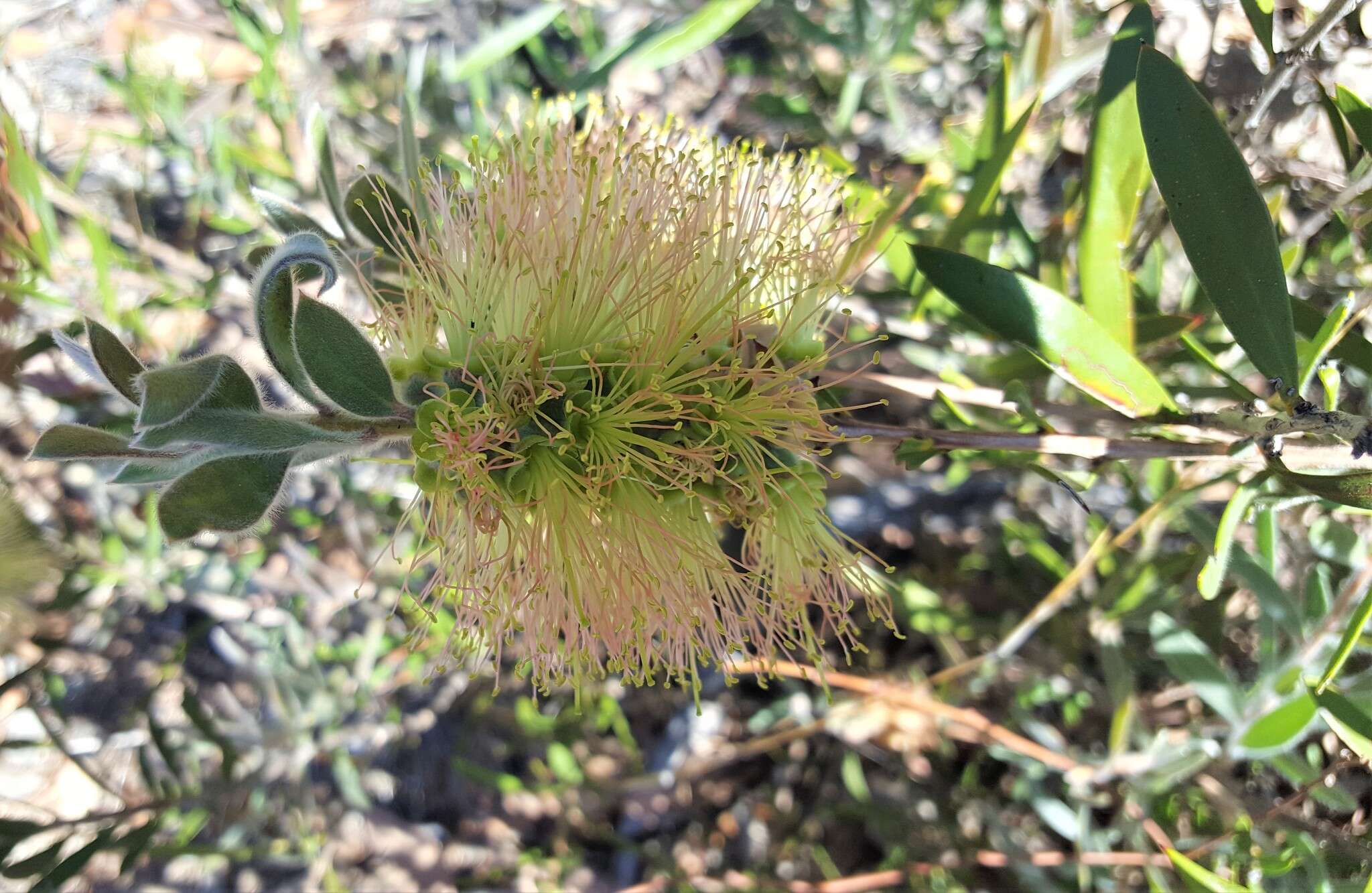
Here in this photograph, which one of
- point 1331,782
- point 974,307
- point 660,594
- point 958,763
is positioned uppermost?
point 974,307

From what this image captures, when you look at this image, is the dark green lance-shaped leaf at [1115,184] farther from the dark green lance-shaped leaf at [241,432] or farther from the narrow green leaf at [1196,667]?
the dark green lance-shaped leaf at [241,432]

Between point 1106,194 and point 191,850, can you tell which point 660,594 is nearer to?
point 1106,194

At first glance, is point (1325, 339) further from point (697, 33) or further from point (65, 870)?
point (65, 870)

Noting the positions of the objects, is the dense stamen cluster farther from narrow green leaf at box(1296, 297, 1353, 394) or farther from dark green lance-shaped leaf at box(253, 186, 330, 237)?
narrow green leaf at box(1296, 297, 1353, 394)

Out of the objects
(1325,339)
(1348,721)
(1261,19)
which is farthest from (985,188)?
(1348,721)

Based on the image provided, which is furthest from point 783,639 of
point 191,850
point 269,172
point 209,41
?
→ point 209,41

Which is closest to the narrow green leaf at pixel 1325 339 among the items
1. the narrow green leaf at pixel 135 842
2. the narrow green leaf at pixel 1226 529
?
the narrow green leaf at pixel 1226 529

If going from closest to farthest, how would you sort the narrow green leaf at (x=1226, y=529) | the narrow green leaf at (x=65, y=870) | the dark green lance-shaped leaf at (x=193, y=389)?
1. the dark green lance-shaped leaf at (x=193, y=389)
2. the narrow green leaf at (x=1226, y=529)
3. the narrow green leaf at (x=65, y=870)
